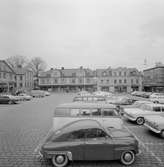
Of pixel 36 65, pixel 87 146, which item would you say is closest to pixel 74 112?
pixel 87 146

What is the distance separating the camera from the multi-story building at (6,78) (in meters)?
42.6

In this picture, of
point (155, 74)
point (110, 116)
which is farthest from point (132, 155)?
point (155, 74)

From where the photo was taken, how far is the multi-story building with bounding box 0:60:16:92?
42.6 meters

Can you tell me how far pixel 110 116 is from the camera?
870cm

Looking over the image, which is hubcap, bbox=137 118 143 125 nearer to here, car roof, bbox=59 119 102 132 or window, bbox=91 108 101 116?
window, bbox=91 108 101 116

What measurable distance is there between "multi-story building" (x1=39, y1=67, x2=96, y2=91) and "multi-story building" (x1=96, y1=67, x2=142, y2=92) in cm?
345

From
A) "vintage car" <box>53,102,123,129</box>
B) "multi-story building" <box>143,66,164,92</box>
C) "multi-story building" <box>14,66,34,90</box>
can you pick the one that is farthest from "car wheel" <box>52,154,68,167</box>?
"multi-story building" <box>14,66,34,90</box>

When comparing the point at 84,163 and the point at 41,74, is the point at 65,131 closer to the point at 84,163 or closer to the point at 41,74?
the point at 84,163

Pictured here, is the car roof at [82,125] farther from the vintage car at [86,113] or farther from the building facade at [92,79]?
the building facade at [92,79]

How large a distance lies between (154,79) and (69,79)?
2799 cm

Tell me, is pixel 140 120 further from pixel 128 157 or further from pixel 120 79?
pixel 120 79

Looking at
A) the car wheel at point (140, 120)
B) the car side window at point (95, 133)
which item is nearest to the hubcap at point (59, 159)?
the car side window at point (95, 133)

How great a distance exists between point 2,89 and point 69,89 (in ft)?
78.0

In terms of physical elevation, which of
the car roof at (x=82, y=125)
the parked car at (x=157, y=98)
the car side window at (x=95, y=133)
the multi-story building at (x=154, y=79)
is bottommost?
the parked car at (x=157, y=98)
